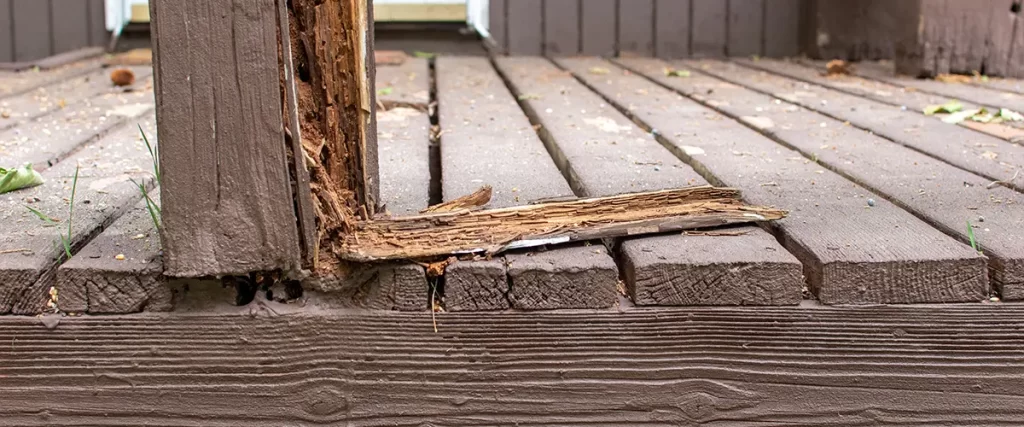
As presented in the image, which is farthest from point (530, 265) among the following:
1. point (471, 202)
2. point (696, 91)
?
point (696, 91)

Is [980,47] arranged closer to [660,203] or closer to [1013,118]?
[1013,118]

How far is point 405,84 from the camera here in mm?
3578

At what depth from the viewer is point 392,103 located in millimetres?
2961

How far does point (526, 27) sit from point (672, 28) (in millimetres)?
804

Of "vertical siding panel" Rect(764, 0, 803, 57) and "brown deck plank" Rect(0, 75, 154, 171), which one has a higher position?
"vertical siding panel" Rect(764, 0, 803, 57)

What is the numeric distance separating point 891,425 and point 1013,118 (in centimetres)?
174

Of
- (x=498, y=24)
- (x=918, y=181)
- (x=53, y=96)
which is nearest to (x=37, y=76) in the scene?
(x=53, y=96)

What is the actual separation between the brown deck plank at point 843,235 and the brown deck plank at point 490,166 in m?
0.31

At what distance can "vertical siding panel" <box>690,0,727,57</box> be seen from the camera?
530cm

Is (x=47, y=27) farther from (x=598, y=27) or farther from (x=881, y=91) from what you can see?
(x=881, y=91)

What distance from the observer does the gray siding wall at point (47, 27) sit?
5012 millimetres

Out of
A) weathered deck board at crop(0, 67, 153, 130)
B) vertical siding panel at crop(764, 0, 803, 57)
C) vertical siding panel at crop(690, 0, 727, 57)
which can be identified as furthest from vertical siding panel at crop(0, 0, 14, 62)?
vertical siding panel at crop(764, 0, 803, 57)

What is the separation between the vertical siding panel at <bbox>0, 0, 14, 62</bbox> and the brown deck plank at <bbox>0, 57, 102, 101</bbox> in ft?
2.27

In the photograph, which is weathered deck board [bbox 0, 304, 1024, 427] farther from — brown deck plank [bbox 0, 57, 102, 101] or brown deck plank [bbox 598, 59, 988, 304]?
brown deck plank [bbox 0, 57, 102, 101]
